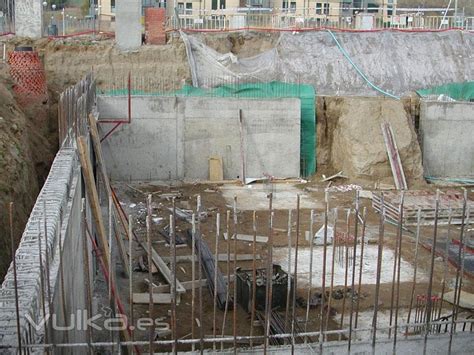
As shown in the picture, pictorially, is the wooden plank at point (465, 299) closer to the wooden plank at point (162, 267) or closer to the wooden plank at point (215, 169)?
the wooden plank at point (162, 267)

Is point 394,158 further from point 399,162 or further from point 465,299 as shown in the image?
point 465,299

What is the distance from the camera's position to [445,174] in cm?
1973

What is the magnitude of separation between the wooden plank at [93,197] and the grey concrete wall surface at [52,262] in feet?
1.57

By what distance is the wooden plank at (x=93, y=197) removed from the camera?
9.34 metres

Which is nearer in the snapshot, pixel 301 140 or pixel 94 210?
pixel 94 210

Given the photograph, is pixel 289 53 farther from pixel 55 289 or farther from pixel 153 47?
pixel 55 289

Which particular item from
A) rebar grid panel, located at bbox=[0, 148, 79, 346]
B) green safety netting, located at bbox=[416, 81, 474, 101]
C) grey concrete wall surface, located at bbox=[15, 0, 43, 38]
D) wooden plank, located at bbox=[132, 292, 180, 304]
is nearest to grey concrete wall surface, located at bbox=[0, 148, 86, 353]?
rebar grid panel, located at bbox=[0, 148, 79, 346]

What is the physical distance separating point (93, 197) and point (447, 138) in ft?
42.9

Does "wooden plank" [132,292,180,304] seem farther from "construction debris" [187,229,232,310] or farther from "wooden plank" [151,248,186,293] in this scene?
"construction debris" [187,229,232,310]

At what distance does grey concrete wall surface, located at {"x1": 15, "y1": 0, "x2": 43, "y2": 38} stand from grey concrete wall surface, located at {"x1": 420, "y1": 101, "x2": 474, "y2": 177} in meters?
13.8

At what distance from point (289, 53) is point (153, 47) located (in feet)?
17.7

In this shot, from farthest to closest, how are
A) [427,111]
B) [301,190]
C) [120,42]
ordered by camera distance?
1. [120,42]
2. [427,111]
3. [301,190]

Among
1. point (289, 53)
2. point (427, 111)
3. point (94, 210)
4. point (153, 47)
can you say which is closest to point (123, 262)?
point (94, 210)

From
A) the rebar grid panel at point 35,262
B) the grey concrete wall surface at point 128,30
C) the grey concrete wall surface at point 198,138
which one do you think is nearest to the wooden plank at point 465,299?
the rebar grid panel at point 35,262
